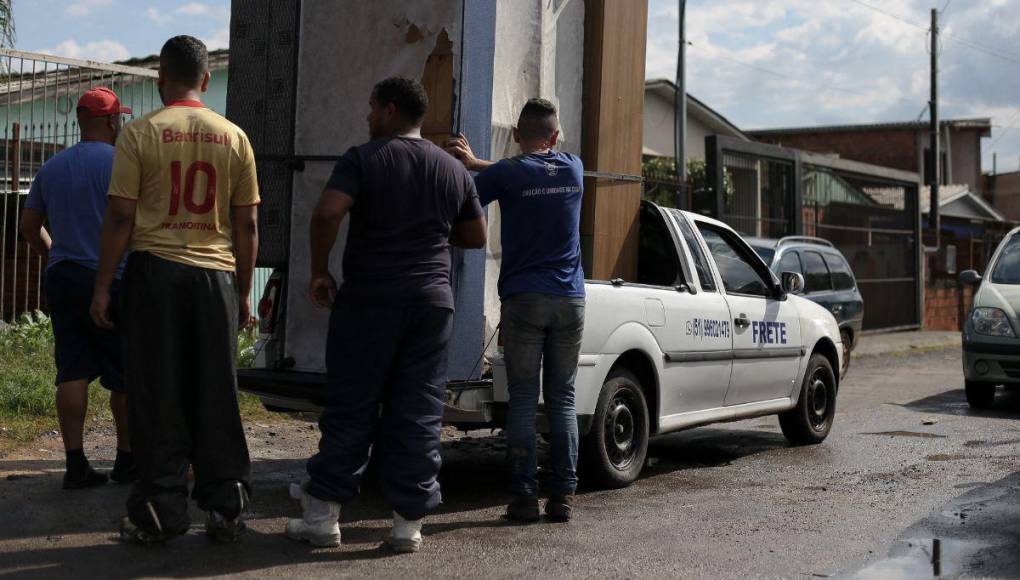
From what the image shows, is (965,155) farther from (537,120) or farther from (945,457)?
(537,120)

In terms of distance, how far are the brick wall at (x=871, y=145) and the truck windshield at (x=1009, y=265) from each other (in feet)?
116

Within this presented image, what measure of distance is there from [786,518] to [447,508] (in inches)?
69.8

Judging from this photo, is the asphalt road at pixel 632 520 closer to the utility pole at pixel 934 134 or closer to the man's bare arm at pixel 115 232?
the man's bare arm at pixel 115 232

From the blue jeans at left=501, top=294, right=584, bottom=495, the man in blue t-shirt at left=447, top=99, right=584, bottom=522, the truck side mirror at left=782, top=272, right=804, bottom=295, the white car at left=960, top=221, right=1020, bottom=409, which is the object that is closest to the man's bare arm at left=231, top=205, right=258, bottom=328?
the man in blue t-shirt at left=447, top=99, right=584, bottom=522

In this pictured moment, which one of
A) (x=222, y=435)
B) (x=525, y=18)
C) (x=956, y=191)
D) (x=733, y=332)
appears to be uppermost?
(x=956, y=191)

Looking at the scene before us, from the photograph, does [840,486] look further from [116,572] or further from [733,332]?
[116,572]

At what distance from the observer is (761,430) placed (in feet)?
34.5

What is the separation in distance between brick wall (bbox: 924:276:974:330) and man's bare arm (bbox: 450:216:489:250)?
73.4 feet

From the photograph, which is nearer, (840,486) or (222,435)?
(222,435)

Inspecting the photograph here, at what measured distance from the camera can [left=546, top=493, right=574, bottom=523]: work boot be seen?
6.10 meters

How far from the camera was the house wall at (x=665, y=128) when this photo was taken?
37.7 m

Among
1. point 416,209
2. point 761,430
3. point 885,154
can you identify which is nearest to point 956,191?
point 885,154

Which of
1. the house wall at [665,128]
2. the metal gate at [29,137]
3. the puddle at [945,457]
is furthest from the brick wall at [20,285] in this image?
the house wall at [665,128]

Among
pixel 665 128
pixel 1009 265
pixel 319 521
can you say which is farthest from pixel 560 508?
pixel 665 128
